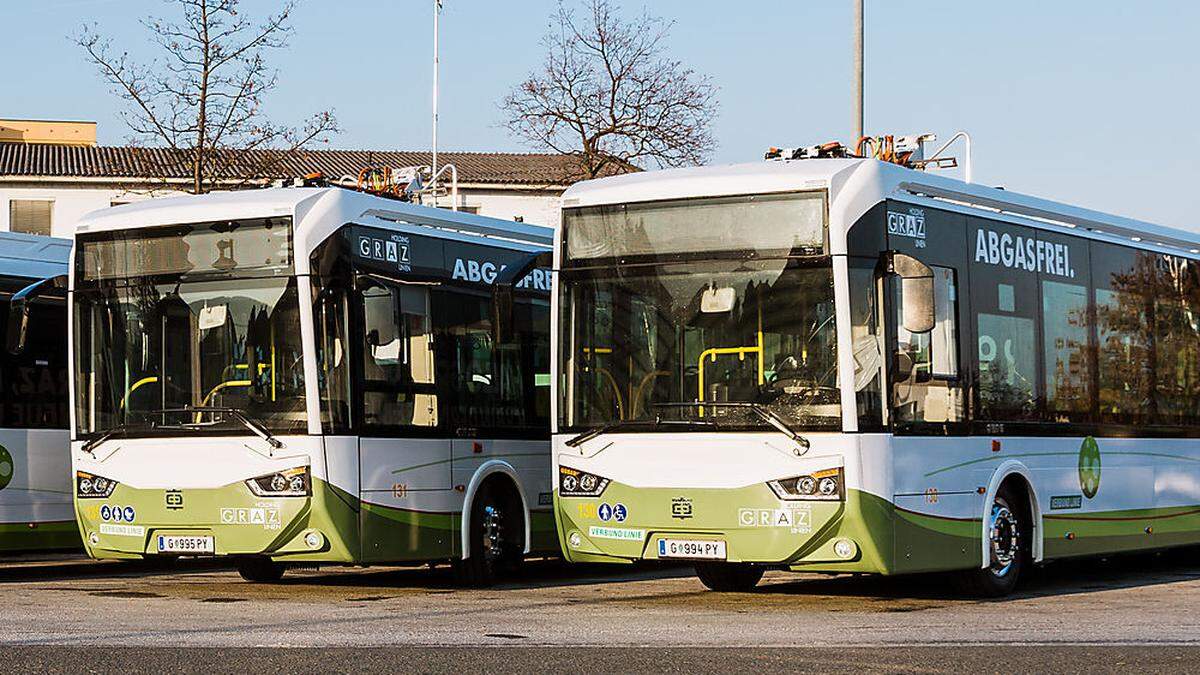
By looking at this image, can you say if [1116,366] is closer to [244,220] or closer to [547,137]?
[244,220]

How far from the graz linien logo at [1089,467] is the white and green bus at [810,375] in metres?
0.33

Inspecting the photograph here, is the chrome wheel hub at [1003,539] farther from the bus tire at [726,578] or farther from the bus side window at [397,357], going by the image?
the bus side window at [397,357]

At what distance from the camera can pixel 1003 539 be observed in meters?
15.3

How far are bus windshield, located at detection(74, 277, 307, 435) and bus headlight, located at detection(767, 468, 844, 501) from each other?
3.68 m

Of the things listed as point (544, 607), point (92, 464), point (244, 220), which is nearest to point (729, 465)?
point (544, 607)

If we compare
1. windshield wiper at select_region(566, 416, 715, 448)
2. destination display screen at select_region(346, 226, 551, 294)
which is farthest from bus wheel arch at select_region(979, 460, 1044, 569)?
destination display screen at select_region(346, 226, 551, 294)

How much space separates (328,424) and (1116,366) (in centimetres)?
703

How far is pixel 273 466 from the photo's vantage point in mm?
14734

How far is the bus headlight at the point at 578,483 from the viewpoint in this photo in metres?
14.3

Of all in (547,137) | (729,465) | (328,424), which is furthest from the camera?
(547,137)

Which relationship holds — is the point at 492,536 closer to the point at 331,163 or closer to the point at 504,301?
the point at 504,301

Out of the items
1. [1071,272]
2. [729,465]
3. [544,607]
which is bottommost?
[544,607]

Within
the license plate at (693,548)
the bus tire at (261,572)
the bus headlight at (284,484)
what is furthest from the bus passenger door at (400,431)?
the license plate at (693,548)

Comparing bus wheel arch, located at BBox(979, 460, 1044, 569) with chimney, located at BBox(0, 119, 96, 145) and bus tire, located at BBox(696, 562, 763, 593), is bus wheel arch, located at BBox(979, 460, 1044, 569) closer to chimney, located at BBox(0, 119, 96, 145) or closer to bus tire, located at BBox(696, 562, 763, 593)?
bus tire, located at BBox(696, 562, 763, 593)
